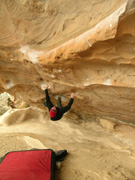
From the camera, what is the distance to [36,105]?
5.52 metres

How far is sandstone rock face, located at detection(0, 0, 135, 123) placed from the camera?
203cm

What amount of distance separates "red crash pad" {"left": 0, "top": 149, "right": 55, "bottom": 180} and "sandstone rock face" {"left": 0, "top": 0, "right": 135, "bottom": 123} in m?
1.63

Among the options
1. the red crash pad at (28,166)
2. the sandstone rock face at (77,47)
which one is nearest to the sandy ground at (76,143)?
the red crash pad at (28,166)

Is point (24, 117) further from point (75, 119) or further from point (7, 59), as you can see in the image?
point (7, 59)

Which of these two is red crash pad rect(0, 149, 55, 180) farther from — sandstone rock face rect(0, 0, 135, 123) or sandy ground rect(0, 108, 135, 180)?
sandstone rock face rect(0, 0, 135, 123)

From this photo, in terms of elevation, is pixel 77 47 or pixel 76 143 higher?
pixel 77 47

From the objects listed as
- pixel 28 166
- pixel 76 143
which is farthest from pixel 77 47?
pixel 76 143

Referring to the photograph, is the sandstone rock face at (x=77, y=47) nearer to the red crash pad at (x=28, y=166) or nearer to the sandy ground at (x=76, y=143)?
the sandy ground at (x=76, y=143)

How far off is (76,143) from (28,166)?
1565 mm

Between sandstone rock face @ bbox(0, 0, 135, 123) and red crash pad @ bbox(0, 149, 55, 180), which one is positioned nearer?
sandstone rock face @ bbox(0, 0, 135, 123)

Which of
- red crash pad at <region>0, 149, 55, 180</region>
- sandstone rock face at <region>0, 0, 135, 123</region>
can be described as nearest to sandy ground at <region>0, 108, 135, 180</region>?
red crash pad at <region>0, 149, 55, 180</region>

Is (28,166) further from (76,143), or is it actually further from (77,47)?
(77,47)

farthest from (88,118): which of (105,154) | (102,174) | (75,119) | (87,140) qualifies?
(102,174)

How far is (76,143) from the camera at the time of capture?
3844mm
